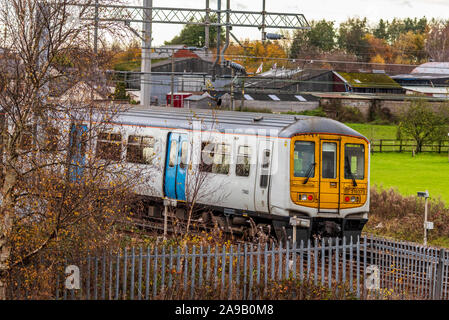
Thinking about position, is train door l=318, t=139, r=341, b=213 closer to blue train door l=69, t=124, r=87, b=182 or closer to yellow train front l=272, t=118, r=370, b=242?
yellow train front l=272, t=118, r=370, b=242

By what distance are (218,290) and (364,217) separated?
6.53 metres

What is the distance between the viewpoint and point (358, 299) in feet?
38.9

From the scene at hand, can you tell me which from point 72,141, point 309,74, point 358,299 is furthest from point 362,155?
point 309,74

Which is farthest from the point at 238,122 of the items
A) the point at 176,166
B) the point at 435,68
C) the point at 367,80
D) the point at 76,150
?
the point at 435,68

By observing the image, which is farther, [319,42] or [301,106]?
[319,42]

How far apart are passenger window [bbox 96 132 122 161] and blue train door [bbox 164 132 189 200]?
642cm

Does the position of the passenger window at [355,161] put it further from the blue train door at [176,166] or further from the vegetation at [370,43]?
the vegetation at [370,43]

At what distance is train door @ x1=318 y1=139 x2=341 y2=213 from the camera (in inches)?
639

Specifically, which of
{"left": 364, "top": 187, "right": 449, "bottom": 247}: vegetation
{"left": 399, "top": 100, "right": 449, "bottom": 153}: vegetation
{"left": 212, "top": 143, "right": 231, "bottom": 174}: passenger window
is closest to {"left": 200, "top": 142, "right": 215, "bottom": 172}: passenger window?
{"left": 212, "top": 143, "right": 231, "bottom": 174}: passenger window

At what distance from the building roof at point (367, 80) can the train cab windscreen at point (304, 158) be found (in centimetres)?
4975

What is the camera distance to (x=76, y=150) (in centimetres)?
1006

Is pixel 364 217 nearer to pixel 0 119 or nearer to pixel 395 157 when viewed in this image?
pixel 0 119

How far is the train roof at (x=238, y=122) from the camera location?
1634 centimetres

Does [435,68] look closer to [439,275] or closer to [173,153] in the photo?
[173,153]
